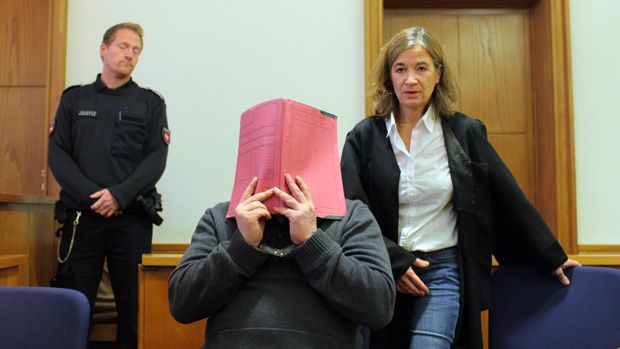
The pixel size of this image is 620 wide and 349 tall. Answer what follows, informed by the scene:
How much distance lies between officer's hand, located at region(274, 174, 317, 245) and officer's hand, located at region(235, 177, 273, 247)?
0.11ft

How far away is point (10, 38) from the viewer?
11.9 feet

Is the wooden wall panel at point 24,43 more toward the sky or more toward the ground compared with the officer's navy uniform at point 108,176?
more toward the sky

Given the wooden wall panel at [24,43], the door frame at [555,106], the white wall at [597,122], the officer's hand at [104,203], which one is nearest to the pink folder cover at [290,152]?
the officer's hand at [104,203]

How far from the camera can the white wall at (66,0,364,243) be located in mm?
3381

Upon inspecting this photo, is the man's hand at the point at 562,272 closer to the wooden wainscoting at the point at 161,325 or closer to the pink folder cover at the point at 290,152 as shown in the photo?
the pink folder cover at the point at 290,152

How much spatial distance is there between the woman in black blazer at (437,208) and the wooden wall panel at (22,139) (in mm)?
2557

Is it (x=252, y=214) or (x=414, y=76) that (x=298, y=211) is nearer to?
(x=252, y=214)

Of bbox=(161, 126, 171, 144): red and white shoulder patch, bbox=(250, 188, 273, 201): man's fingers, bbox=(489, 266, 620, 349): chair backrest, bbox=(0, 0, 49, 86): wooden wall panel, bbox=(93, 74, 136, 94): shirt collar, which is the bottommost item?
bbox=(489, 266, 620, 349): chair backrest

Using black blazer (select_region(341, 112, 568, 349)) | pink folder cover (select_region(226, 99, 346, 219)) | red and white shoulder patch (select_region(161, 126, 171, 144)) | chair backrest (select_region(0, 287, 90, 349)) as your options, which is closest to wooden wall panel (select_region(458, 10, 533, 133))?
red and white shoulder patch (select_region(161, 126, 171, 144))

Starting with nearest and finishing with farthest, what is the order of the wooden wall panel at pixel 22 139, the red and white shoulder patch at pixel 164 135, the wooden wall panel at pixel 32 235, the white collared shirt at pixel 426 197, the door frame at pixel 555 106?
the white collared shirt at pixel 426 197 → the wooden wall panel at pixel 32 235 → the red and white shoulder patch at pixel 164 135 → the door frame at pixel 555 106 → the wooden wall panel at pixel 22 139

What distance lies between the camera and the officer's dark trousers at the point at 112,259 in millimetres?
2508

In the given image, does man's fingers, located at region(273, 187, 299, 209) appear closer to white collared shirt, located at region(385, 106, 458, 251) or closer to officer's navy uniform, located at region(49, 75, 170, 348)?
white collared shirt, located at region(385, 106, 458, 251)

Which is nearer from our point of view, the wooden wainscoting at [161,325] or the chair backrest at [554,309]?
the chair backrest at [554,309]

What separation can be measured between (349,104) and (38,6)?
6.86 feet
